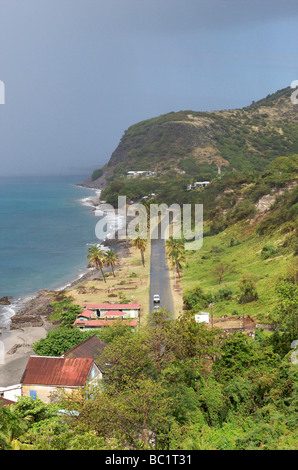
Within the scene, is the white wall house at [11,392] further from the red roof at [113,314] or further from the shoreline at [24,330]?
the red roof at [113,314]

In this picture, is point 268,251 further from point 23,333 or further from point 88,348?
point 23,333

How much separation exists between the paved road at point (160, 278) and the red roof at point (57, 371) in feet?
53.2

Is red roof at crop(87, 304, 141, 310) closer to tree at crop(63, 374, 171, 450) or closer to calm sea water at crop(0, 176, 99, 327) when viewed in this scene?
calm sea water at crop(0, 176, 99, 327)

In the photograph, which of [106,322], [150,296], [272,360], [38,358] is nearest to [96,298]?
[150,296]

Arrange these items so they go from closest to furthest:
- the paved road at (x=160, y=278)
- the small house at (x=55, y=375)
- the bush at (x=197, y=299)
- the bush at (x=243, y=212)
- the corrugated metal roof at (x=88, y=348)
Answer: the small house at (x=55, y=375), the corrugated metal roof at (x=88, y=348), the bush at (x=197, y=299), the paved road at (x=160, y=278), the bush at (x=243, y=212)

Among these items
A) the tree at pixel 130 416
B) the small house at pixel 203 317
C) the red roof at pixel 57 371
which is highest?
the tree at pixel 130 416

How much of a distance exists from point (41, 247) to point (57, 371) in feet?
213

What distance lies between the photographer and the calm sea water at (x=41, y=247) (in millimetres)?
62406

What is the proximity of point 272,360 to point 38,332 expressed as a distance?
26608 millimetres

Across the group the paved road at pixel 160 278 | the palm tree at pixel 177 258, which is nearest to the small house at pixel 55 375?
the paved road at pixel 160 278

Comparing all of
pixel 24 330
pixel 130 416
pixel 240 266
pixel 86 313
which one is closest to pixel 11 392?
pixel 130 416
